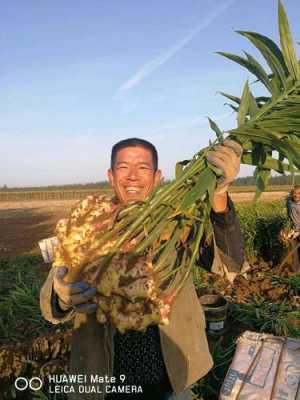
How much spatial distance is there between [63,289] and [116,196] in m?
0.53

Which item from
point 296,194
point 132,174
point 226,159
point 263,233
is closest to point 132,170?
point 132,174

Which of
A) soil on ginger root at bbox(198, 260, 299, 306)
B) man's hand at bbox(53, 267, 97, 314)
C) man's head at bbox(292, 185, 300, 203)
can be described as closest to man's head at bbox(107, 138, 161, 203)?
man's hand at bbox(53, 267, 97, 314)

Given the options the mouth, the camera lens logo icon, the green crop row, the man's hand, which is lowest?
the camera lens logo icon

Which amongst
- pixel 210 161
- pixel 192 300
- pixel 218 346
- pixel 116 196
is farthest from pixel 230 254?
pixel 218 346

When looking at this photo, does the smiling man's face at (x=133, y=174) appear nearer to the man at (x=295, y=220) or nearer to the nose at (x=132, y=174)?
the nose at (x=132, y=174)

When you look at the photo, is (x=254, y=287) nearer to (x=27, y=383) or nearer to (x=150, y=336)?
(x=27, y=383)

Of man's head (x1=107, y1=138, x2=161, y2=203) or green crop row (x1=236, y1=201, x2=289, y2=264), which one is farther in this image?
green crop row (x1=236, y1=201, x2=289, y2=264)

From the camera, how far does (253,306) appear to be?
4.87m

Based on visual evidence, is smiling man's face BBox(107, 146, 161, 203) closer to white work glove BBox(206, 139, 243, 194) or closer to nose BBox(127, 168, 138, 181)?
nose BBox(127, 168, 138, 181)

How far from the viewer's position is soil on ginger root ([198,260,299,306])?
5.42m

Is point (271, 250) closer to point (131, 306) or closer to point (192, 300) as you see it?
point (192, 300)

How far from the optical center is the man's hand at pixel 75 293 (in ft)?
4.49

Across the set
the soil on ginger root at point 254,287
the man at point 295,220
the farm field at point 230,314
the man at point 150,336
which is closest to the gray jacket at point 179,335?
the man at point 150,336

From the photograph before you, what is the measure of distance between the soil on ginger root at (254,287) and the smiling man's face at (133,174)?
12.7 ft
